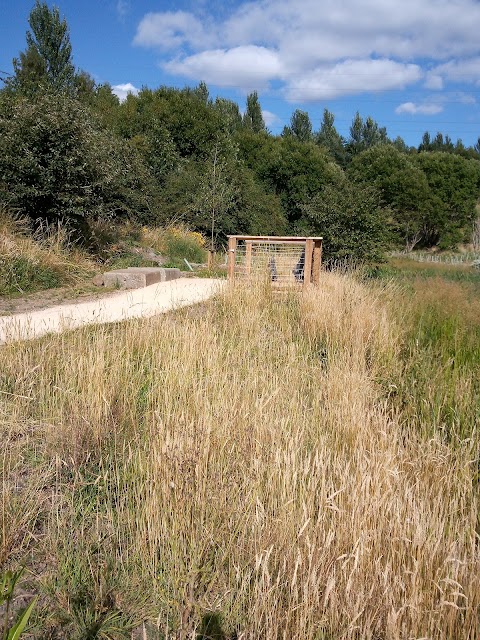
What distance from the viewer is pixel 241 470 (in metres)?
2.38

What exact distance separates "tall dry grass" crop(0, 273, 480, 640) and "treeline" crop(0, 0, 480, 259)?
7.67m

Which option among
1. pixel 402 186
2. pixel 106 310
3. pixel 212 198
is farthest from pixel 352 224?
pixel 402 186

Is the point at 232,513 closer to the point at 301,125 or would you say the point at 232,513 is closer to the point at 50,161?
the point at 50,161

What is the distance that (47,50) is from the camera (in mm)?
26281

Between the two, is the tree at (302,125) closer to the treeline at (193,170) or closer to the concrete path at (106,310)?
the treeline at (193,170)

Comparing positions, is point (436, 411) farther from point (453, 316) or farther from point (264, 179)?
point (264, 179)

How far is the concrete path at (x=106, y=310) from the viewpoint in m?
5.05

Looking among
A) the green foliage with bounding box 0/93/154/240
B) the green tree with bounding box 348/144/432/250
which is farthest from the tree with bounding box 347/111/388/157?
the green foliage with bounding box 0/93/154/240

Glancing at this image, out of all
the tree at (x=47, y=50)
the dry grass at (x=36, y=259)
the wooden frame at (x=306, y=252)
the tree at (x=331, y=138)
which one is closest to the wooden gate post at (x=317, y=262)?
the wooden frame at (x=306, y=252)

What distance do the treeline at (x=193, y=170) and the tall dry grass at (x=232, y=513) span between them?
7673mm

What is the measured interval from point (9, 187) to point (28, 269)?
2.93m

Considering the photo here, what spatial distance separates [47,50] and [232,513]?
1135 inches

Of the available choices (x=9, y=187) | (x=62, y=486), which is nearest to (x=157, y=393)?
(x=62, y=486)

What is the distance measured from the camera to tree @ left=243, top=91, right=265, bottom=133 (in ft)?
138
